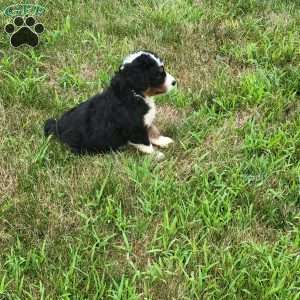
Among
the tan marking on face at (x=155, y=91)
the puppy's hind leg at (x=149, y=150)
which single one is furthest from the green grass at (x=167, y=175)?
the tan marking on face at (x=155, y=91)

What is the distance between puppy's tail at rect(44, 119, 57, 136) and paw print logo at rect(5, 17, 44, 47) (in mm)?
1648

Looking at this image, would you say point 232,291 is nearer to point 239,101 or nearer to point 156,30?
point 239,101

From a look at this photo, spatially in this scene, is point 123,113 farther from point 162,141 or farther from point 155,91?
point 162,141

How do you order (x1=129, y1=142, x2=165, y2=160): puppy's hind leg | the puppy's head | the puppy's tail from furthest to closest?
the puppy's tail → (x1=129, y1=142, x2=165, y2=160): puppy's hind leg → the puppy's head

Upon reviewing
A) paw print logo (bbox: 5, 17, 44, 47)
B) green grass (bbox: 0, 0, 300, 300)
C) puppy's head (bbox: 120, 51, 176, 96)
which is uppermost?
puppy's head (bbox: 120, 51, 176, 96)

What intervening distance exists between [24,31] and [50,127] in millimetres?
1791

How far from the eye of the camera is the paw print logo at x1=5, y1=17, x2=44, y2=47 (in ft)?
20.8

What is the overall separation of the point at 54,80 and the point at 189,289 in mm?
3066

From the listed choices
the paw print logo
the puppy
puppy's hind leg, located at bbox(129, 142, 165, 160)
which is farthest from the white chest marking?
the paw print logo

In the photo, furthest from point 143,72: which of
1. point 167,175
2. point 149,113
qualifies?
point 167,175

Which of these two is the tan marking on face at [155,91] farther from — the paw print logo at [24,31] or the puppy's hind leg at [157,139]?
the paw print logo at [24,31]

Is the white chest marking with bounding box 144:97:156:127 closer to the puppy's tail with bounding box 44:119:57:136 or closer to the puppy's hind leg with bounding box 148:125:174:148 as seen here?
the puppy's hind leg with bounding box 148:125:174:148

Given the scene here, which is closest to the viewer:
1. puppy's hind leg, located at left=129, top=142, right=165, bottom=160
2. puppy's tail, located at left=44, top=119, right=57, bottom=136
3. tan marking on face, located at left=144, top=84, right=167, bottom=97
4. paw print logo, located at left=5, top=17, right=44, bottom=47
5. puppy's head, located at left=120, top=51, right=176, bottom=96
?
puppy's head, located at left=120, top=51, right=176, bottom=96

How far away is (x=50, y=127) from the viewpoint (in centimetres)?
502
